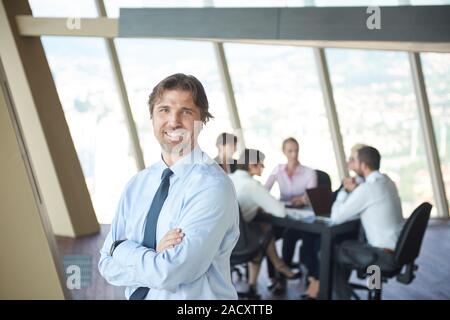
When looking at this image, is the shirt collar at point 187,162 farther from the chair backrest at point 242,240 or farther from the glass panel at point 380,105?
the glass panel at point 380,105

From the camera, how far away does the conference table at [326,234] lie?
11.9 feet

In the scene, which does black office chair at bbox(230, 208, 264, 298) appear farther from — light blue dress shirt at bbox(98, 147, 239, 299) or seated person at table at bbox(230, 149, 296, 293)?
light blue dress shirt at bbox(98, 147, 239, 299)

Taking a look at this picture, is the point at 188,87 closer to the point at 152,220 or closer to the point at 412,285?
the point at 152,220

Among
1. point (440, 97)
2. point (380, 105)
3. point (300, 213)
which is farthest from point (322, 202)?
point (440, 97)

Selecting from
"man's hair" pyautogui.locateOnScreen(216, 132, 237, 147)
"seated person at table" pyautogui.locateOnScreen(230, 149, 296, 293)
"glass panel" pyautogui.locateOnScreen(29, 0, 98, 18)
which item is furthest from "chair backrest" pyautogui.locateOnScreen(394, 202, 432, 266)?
"glass panel" pyautogui.locateOnScreen(29, 0, 98, 18)

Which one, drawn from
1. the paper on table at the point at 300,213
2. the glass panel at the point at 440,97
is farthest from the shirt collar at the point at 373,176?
the glass panel at the point at 440,97

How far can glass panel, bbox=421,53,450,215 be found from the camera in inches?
265

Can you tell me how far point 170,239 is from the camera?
4.20 feet

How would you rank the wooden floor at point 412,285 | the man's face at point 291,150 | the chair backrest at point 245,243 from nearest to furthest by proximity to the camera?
1. the chair backrest at point 245,243
2. the wooden floor at point 412,285
3. the man's face at point 291,150

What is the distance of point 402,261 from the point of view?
338 cm

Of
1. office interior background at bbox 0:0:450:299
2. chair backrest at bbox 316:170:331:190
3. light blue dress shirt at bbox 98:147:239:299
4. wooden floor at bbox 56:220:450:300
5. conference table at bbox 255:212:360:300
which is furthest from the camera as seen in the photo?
office interior background at bbox 0:0:450:299

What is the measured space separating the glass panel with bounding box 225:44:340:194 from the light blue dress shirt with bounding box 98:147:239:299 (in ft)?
17.2
